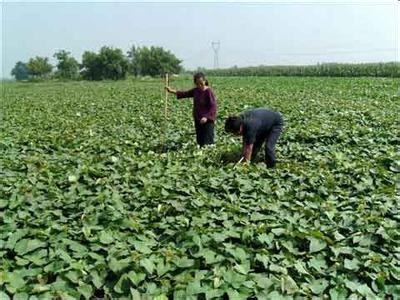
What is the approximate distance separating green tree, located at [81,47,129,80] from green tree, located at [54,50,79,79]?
5.66 ft

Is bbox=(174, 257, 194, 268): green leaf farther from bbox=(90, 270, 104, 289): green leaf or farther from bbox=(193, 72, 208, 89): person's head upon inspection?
bbox=(193, 72, 208, 89): person's head

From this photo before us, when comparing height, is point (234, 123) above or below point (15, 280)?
above

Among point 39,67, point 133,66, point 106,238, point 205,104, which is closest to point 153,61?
point 133,66

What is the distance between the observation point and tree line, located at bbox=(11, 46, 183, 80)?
6500cm

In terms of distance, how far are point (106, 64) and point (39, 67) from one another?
46.2 ft

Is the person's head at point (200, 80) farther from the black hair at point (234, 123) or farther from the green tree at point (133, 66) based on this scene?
the green tree at point (133, 66)

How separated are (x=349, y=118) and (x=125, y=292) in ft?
25.0

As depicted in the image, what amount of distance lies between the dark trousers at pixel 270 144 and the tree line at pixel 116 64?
5933cm

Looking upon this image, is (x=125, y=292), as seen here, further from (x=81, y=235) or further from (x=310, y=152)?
(x=310, y=152)

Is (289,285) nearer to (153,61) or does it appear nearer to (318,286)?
(318,286)

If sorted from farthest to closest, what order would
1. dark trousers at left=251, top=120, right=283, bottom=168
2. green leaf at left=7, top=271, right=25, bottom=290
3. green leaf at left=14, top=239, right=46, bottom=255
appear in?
dark trousers at left=251, top=120, right=283, bottom=168 → green leaf at left=14, top=239, right=46, bottom=255 → green leaf at left=7, top=271, right=25, bottom=290

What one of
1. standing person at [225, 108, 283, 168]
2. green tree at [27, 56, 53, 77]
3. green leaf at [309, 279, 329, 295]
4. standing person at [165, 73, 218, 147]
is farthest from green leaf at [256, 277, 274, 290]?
green tree at [27, 56, 53, 77]

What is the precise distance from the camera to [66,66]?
68.1m

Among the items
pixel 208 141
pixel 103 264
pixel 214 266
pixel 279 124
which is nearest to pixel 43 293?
pixel 103 264
